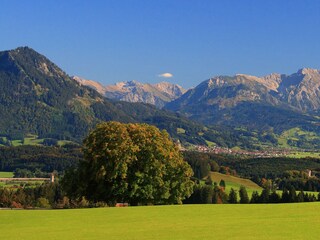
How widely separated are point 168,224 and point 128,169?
108 ft

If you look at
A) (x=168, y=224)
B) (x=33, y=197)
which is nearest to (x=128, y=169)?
(x=168, y=224)

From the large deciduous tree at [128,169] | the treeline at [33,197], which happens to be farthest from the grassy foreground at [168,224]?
the treeline at [33,197]

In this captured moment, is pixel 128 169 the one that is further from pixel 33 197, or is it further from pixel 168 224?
pixel 33 197

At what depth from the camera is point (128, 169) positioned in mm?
67750

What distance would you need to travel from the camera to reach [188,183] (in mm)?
74625

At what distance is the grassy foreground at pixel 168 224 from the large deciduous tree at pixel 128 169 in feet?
63.3

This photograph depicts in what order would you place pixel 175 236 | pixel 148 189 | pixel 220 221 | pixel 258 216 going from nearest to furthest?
1. pixel 175 236
2. pixel 220 221
3. pixel 258 216
4. pixel 148 189

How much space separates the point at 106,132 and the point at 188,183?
14587 millimetres

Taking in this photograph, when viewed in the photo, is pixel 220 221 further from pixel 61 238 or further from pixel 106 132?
pixel 106 132

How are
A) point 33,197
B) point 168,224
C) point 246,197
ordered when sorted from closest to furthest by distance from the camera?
point 168,224, point 33,197, point 246,197

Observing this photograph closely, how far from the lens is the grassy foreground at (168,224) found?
1177 inches

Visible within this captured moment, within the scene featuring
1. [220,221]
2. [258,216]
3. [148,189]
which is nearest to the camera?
[220,221]

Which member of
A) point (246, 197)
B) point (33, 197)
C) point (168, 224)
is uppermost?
point (168, 224)

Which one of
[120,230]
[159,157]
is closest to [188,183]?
[159,157]
